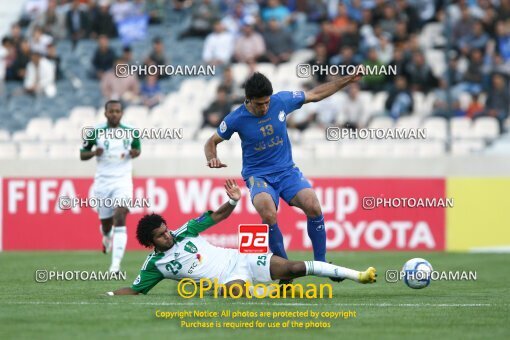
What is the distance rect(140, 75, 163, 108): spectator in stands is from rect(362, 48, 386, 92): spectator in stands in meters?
4.39

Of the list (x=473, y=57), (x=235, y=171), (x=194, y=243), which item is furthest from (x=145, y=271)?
(x=473, y=57)

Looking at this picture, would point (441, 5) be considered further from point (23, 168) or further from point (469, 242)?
point (23, 168)

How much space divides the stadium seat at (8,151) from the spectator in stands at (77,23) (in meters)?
4.64

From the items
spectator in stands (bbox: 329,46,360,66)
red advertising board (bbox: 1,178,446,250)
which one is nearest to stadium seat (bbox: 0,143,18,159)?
A: red advertising board (bbox: 1,178,446,250)

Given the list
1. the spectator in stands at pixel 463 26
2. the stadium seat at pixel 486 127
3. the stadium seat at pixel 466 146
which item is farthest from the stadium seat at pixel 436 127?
the spectator in stands at pixel 463 26

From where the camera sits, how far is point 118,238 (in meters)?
15.7

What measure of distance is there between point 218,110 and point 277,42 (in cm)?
265

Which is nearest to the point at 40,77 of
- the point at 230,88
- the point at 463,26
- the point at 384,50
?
the point at 230,88

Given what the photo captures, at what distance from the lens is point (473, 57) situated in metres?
23.4

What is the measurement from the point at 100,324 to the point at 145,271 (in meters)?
2.09

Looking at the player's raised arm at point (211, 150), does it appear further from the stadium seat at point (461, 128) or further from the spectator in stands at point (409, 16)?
the spectator in stands at point (409, 16)

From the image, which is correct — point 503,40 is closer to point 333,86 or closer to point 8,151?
point 8,151

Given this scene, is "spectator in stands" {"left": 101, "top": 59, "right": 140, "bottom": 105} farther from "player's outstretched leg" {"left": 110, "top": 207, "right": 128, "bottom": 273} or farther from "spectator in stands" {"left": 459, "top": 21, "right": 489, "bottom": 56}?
"player's outstretched leg" {"left": 110, "top": 207, "right": 128, "bottom": 273}

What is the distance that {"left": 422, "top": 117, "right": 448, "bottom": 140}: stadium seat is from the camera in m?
22.0
